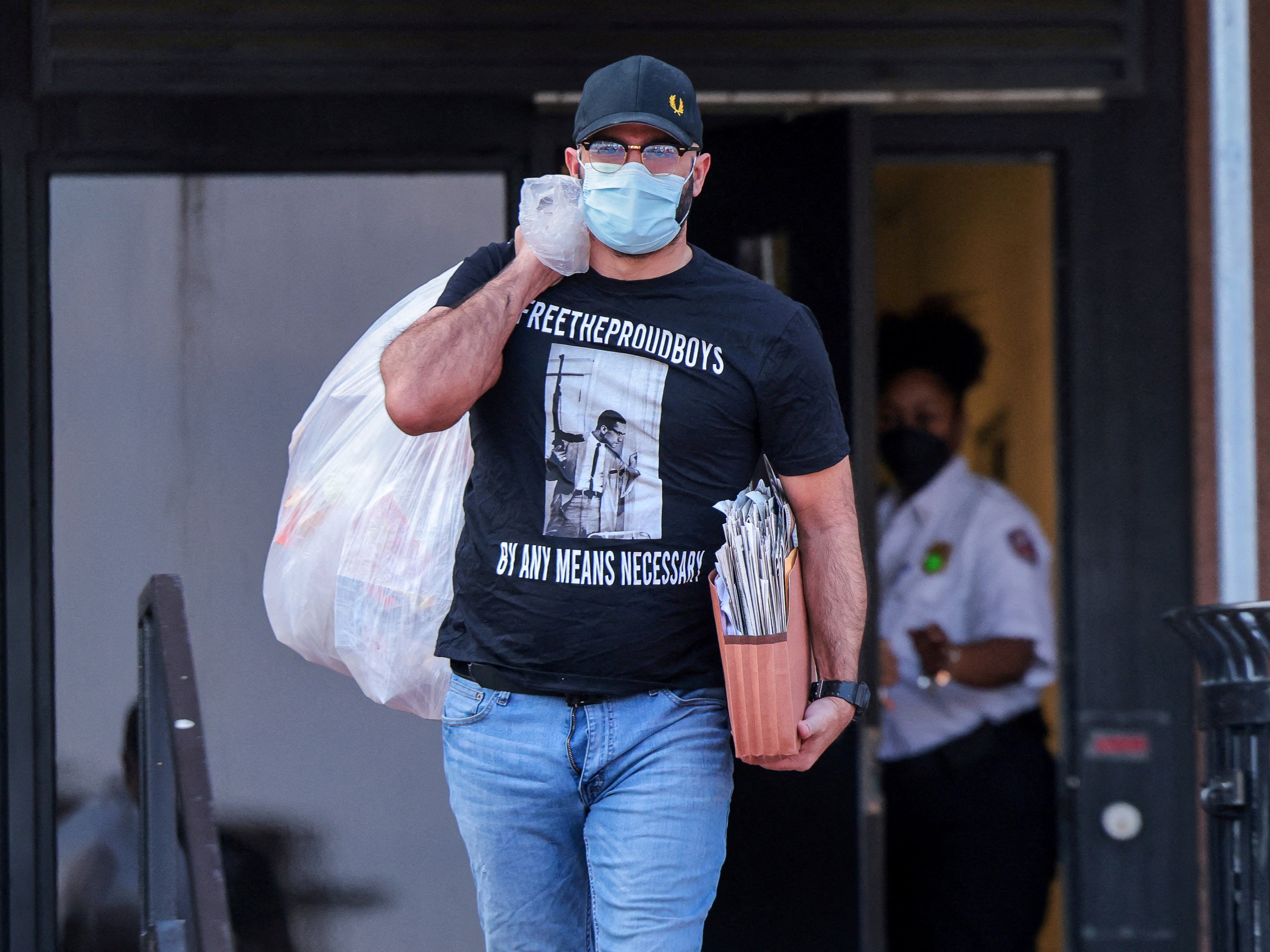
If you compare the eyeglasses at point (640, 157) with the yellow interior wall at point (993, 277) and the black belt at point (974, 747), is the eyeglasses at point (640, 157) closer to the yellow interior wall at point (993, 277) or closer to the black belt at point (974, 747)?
the black belt at point (974, 747)

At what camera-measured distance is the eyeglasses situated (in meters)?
2.37

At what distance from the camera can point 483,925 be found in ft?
8.13

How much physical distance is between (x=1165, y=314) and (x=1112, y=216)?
30 cm

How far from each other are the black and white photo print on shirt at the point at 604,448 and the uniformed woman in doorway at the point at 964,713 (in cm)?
214

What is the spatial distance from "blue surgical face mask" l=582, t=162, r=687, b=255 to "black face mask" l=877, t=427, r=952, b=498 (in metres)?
2.38

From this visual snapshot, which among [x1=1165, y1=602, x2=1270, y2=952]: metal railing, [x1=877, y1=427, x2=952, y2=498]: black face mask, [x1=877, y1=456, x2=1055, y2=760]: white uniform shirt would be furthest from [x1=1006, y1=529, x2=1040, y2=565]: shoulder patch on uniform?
[x1=1165, y1=602, x2=1270, y2=952]: metal railing

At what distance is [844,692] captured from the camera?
7.93 feet

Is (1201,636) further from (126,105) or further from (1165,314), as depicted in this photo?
(126,105)

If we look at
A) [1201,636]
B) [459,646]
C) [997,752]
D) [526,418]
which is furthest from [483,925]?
[997,752]

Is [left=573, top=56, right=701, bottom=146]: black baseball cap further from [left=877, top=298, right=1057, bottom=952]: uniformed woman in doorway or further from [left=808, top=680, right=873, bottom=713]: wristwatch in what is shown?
[left=877, top=298, right=1057, bottom=952]: uniformed woman in doorway

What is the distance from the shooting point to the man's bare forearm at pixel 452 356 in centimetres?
232

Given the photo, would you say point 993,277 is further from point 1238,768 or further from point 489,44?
point 1238,768

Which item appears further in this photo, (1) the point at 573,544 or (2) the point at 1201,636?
(2) the point at 1201,636

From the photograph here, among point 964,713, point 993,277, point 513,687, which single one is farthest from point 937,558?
point 513,687
